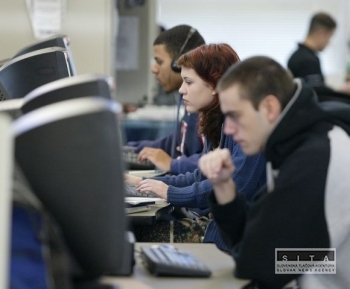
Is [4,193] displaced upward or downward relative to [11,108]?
upward

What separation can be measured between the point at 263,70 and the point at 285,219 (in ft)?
1.09

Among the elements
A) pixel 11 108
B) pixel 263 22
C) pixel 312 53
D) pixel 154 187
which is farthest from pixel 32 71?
pixel 263 22

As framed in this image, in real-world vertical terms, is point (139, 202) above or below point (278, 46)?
above

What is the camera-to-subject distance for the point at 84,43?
16.6 ft

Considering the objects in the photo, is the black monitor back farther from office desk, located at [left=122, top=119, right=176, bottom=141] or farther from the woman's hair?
office desk, located at [left=122, top=119, right=176, bottom=141]

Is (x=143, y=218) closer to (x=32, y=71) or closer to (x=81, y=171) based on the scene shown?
(x=32, y=71)

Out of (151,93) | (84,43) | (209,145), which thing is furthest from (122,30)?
(209,145)

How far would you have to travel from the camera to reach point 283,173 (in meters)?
1.83

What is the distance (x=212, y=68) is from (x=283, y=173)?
1.16 meters

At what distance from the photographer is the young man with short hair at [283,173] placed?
181 cm

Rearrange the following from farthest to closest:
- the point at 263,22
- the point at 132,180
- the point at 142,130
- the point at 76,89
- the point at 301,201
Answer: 1. the point at 263,22
2. the point at 142,130
3. the point at 132,180
4. the point at 301,201
5. the point at 76,89

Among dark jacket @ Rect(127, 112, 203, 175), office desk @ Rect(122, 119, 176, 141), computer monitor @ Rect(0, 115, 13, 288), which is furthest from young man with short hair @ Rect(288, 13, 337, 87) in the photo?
computer monitor @ Rect(0, 115, 13, 288)

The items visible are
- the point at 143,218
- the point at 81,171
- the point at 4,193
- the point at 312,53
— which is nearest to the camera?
the point at 4,193

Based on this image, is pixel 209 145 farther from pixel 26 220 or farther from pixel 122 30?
pixel 122 30
